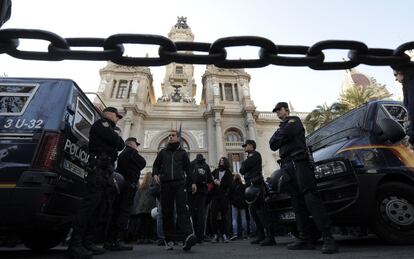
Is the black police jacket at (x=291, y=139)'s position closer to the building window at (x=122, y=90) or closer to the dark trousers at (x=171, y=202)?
the dark trousers at (x=171, y=202)

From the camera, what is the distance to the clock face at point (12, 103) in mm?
3148

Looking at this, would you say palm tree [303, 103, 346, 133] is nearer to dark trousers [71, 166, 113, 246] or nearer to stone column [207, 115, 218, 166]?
stone column [207, 115, 218, 166]

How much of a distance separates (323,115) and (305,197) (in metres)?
18.7

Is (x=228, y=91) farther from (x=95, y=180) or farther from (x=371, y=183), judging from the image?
(x=95, y=180)

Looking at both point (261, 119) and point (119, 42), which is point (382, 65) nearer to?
point (119, 42)

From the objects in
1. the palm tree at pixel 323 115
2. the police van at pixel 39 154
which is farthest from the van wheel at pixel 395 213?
the palm tree at pixel 323 115

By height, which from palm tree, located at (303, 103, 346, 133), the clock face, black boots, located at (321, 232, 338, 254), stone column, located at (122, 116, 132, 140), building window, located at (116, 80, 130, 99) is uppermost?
building window, located at (116, 80, 130, 99)

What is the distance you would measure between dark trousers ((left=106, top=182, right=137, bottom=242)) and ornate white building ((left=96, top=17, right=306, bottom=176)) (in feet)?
65.0

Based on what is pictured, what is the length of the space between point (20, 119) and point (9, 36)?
6.15ft

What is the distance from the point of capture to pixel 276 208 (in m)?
4.33

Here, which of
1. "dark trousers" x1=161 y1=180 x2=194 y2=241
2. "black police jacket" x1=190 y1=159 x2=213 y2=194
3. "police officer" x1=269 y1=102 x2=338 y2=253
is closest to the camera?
"police officer" x1=269 y1=102 x2=338 y2=253

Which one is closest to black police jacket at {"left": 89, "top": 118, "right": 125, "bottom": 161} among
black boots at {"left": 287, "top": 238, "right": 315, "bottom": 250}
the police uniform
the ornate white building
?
the police uniform

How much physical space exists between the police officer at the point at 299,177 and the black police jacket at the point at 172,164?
4.59 feet

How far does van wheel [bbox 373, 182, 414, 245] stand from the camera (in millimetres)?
3135
